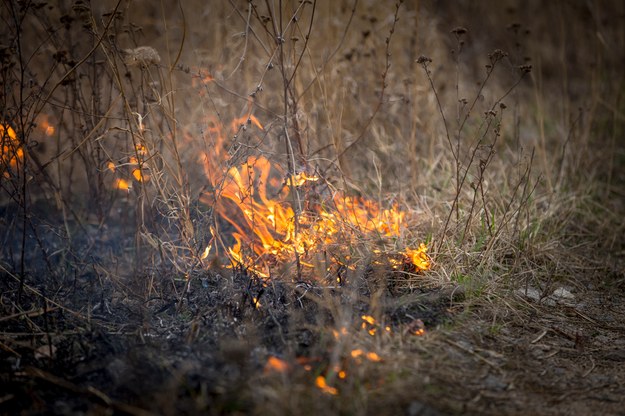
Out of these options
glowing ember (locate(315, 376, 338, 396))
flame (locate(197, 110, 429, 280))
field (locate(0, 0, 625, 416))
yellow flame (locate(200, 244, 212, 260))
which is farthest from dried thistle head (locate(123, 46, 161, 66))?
glowing ember (locate(315, 376, 338, 396))

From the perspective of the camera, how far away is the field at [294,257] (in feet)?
7.64

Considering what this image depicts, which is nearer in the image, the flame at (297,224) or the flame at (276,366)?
the flame at (276,366)

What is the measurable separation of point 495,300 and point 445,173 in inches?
54.3

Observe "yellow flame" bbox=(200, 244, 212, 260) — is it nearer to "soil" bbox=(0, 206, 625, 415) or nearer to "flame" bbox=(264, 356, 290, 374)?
"soil" bbox=(0, 206, 625, 415)

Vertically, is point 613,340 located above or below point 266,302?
below

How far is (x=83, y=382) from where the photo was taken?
235 cm

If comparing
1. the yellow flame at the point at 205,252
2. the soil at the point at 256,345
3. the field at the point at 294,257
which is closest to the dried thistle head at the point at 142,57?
the field at the point at 294,257

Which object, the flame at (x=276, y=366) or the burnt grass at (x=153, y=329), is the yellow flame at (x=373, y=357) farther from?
the flame at (x=276, y=366)

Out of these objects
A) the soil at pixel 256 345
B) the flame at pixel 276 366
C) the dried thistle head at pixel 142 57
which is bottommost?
the soil at pixel 256 345

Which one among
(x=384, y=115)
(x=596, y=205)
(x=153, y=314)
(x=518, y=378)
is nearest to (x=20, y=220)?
(x=153, y=314)

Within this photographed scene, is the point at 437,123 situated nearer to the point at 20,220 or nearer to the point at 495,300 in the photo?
the point at 495,300

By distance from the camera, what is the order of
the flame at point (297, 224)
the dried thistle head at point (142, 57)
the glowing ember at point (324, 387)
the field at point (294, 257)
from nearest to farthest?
the glowing ember at point (324, 387), the field at point (294, 257), the dried thistle head at point (142, 57), the flame at point (297, 224)

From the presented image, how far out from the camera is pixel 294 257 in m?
3.22

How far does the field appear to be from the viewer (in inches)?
91.7
